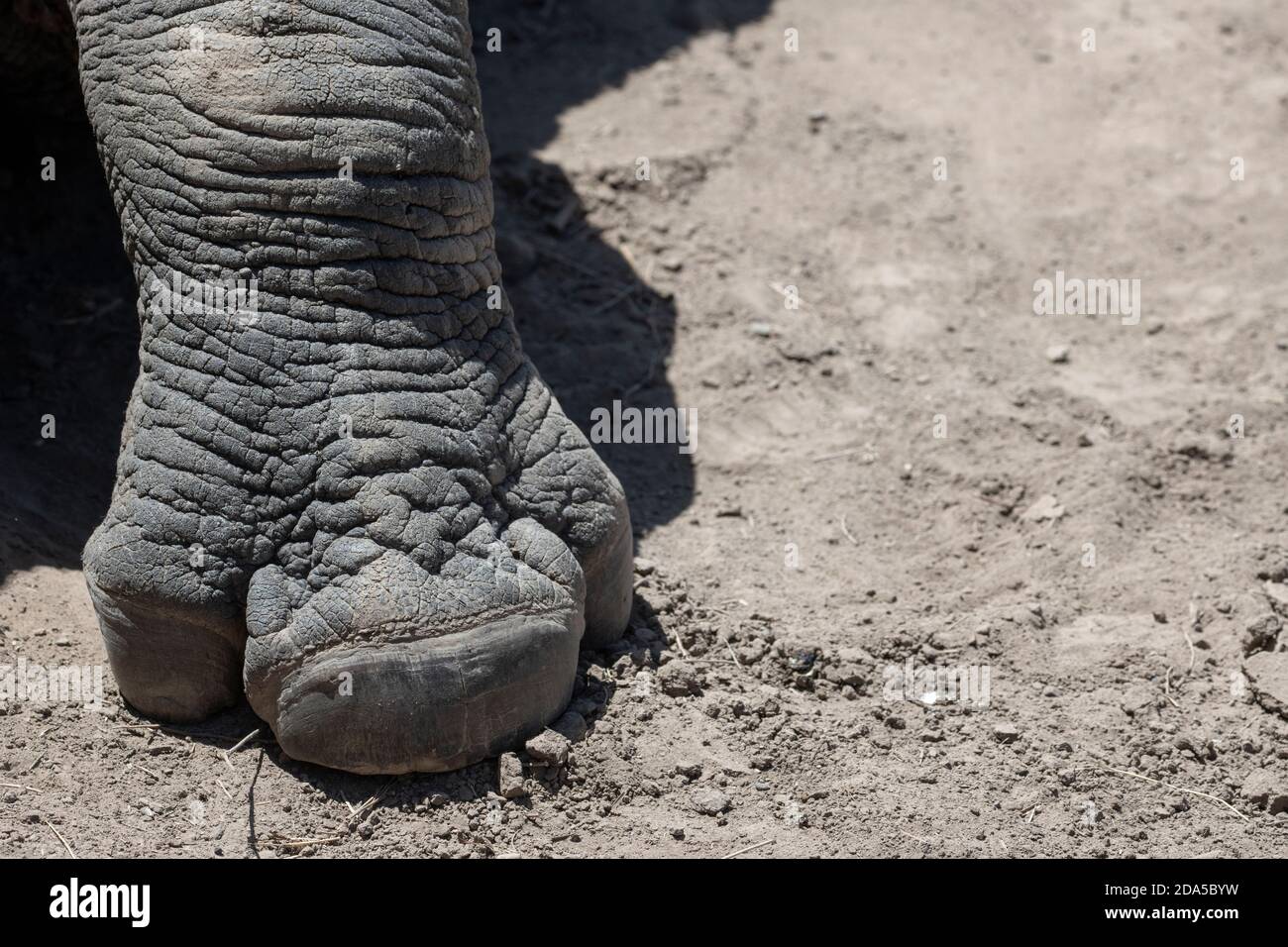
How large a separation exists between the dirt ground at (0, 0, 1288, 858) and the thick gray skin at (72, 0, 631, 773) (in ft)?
0.74

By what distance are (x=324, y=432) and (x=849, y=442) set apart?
6.85ft

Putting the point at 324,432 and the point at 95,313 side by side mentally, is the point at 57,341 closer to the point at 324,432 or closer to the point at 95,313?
the point at 95,313

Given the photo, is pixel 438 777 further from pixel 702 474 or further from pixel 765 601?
pixel 702 474

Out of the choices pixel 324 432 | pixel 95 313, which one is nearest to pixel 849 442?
pixel 324 432

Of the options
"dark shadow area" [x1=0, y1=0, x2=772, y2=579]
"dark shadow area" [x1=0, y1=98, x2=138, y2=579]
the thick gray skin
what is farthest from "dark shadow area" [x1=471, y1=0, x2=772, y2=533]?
"dark shadow area" [x1=0, y1=98, x2=138, y2=579]

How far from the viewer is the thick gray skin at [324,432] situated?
322cm

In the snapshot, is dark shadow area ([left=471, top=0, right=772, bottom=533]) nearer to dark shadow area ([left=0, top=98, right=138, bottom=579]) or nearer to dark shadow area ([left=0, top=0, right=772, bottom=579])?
dark shadow area ([left=0, top=0, right=772, bottom=579])

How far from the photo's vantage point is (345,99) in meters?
3.36

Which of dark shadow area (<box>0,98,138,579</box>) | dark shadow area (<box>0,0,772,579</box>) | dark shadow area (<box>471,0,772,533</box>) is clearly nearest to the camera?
dark shadow area (<box>0,98,138,579</box>)

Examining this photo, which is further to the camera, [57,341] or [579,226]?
[579,226]

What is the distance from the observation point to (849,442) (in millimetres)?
4863

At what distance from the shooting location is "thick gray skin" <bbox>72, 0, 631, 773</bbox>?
3217mm

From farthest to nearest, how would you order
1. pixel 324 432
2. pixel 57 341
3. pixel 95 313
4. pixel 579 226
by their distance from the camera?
pixel 579 226 < pixel 95 313 < pixel 57 341 < pixel 324 432

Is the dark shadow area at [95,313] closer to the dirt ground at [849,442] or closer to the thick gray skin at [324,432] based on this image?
the dirt ground at [849,442]
